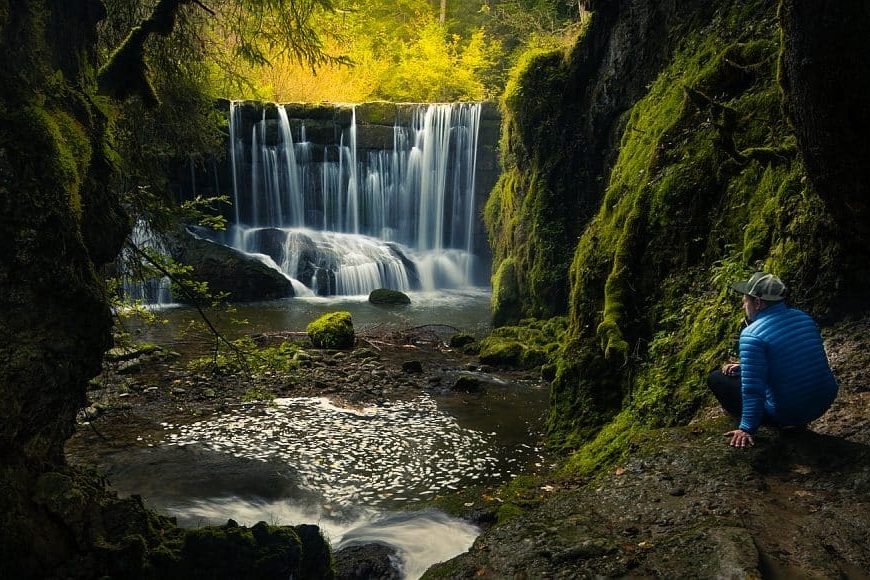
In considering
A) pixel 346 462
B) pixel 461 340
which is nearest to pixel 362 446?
pixel 346 462

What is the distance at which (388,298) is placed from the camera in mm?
20406

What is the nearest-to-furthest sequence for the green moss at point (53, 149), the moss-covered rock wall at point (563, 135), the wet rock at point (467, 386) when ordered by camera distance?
1. the green moss at point (53, 149)
2. the wet rock at point (467, 386)
3. the moss-covered rock wall at point (563, 135)

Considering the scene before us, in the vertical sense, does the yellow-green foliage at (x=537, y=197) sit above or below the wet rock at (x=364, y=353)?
above

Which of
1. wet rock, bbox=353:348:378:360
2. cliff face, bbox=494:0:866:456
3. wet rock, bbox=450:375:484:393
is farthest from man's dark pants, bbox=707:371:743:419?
wet rock, bbox=353:348:378:360

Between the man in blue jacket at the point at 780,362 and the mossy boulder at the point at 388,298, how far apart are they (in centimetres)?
1600

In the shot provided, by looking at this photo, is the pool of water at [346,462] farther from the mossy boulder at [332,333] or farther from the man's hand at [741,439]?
the mossy boulder at [332,333]

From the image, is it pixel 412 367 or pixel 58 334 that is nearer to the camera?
pixel 58 334

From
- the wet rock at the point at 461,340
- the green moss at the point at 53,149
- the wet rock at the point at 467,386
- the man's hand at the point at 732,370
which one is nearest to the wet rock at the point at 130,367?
the wet rock at the point at 467,386

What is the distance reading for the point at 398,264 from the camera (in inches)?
913

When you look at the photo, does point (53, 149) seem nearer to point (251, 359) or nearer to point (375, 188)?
point (251, 359)

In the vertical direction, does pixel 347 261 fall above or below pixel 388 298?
above

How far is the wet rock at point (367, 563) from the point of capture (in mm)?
5574

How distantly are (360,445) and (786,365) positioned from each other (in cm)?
576

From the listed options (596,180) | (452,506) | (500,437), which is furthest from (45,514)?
(596,180)
